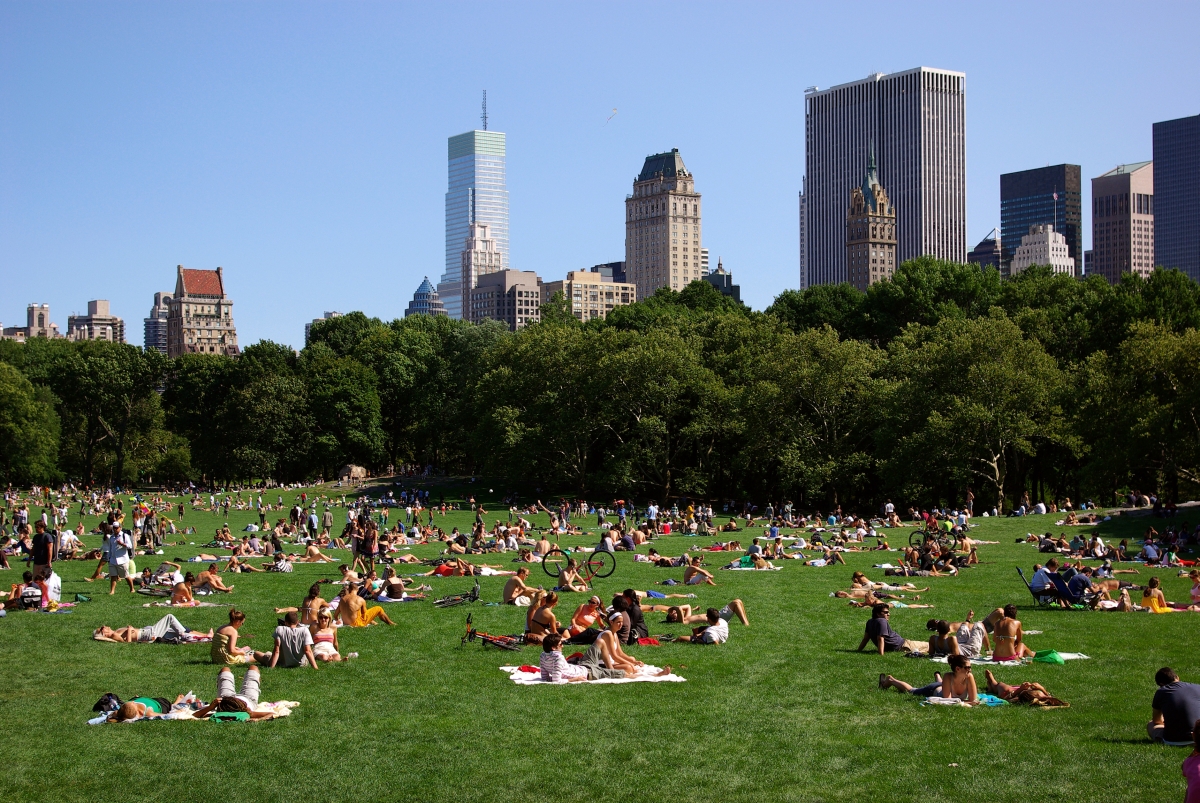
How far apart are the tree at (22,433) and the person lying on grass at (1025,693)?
7352cm

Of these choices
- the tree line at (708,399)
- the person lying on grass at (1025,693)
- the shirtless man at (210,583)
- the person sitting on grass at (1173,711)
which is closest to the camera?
the person sitting on grass at (1173,711)

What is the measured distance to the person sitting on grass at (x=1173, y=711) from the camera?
1235 centimetres

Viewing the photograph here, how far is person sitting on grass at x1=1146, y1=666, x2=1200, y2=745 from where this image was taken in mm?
12352

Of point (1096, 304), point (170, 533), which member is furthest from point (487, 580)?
point (1096, 304)

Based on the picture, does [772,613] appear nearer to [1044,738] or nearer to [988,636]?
[988,636]

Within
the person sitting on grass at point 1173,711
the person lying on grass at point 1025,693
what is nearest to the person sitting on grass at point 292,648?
the person lying on grass at point 1025,693

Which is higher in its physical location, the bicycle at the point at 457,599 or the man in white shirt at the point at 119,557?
the man in white shirt at the point at 119,557

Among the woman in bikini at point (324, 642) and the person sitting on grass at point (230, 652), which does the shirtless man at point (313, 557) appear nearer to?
the woman in bikini at point (324, 642)

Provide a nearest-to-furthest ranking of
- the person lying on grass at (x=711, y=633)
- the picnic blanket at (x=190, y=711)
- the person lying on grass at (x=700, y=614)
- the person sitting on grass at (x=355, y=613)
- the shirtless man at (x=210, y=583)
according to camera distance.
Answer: the picnic blanket at (x=190, y=711) < the person lying on grass at (x=711, y=633) < the person lying on grass at (x=700, y=614) < the person sitting on grass at (x=355, y=613) < the shirtless man at (x=210, y=583)

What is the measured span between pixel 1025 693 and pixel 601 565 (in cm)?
1570

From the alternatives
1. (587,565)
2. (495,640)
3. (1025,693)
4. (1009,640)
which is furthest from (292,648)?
(587,565)

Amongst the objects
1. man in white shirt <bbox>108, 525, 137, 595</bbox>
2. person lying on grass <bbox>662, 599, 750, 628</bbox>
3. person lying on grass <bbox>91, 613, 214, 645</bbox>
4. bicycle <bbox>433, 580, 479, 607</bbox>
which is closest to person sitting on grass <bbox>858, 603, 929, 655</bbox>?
person lying on grass <bbox>662, 599, 750, 628</bbox>

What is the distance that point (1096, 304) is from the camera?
216ft

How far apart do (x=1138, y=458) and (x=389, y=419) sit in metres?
60.6
